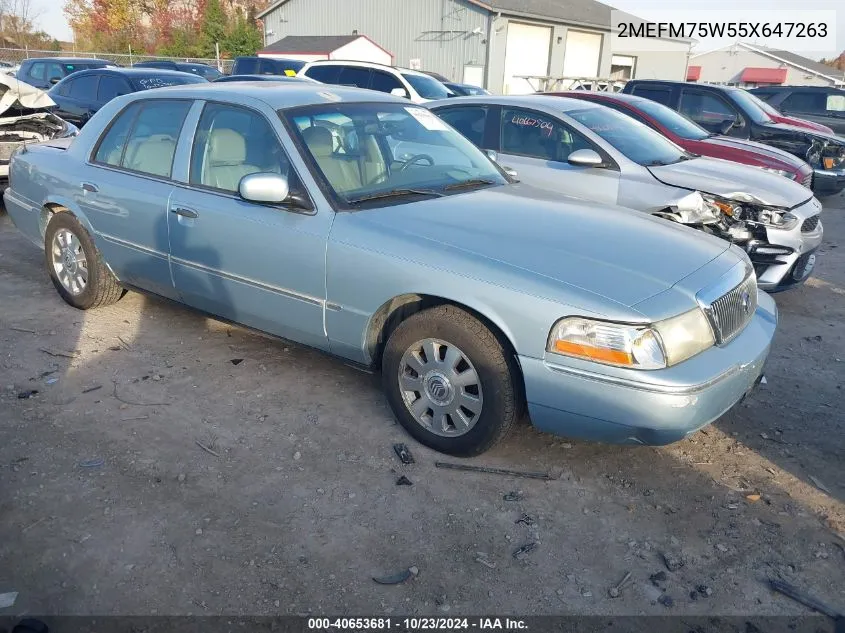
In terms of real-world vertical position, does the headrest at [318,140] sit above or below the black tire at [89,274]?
above

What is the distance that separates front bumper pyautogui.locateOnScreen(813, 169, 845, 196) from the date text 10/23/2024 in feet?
35.1

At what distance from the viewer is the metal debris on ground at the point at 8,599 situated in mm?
2553

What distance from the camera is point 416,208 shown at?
3682mm

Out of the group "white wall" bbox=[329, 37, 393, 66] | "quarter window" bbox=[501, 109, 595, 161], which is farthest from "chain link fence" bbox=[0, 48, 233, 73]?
"quarter window" bbox=[501, 109, 595, 161]

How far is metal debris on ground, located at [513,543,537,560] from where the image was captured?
2871mm

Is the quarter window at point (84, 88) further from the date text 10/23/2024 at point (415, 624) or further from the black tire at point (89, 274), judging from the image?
the date text 10/23/2024 at point (415, 624)

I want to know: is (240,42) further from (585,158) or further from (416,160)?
(416,160)

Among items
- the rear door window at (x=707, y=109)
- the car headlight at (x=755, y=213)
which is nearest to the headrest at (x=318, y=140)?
the car headlight at (x=755, y=213)

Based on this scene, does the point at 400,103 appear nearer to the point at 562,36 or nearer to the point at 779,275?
the point at 779,275

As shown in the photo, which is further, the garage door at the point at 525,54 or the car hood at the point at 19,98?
the garage door at the point at 525,54

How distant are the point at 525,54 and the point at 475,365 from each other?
3131 cm

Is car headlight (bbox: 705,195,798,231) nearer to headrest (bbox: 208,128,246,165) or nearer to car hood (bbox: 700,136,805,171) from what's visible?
car hood (bbox: 700,136,805,171)

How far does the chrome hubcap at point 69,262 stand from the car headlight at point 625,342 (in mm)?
3728

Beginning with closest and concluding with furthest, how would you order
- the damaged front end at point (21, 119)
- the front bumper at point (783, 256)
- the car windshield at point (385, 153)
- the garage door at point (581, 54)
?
the car windshield at point (385, 153)
the front bumper at point (783, 256)
the damaged front end at point (21, 119)
the garage door at point (581, 54)
